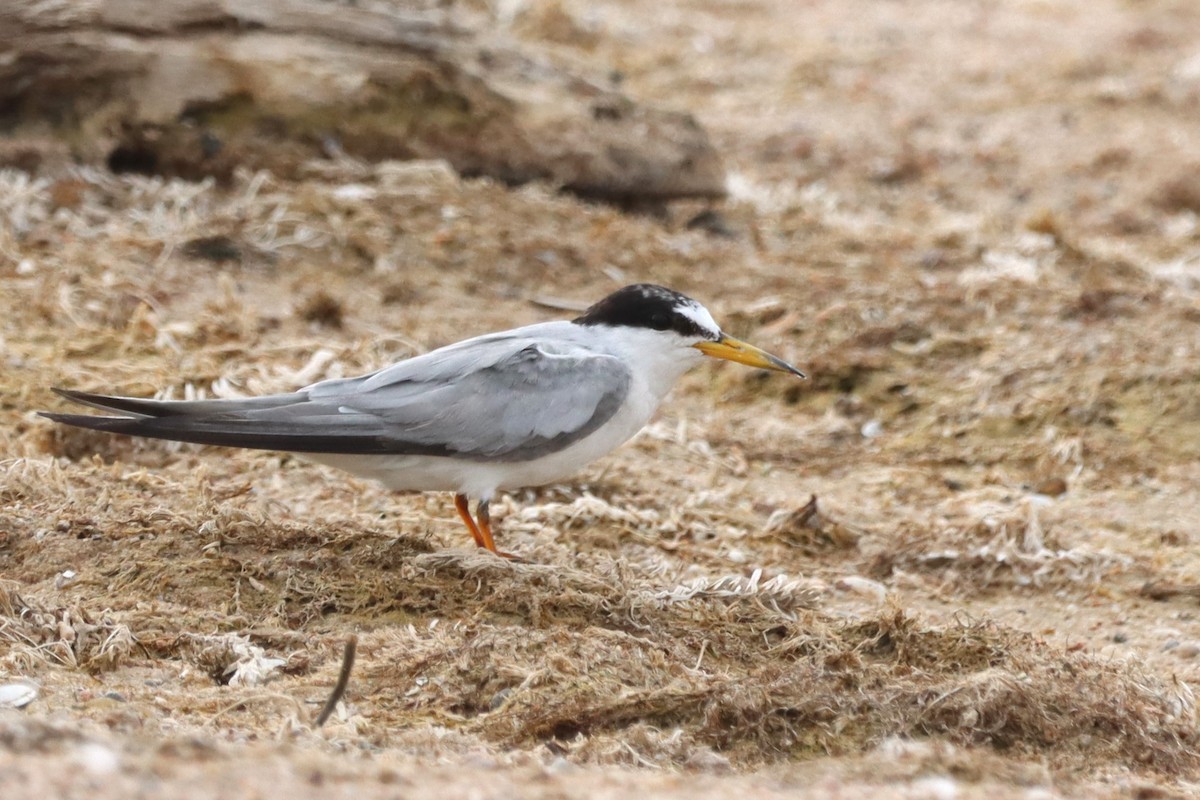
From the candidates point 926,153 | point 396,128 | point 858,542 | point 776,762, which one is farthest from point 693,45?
point 776,762

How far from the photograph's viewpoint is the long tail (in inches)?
160

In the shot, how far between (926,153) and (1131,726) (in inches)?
319

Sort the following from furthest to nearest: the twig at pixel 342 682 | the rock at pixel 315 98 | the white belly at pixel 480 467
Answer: the rock at pixel 315 98 < the white belly at pixel 480 467 < the twig at pixel 342 682

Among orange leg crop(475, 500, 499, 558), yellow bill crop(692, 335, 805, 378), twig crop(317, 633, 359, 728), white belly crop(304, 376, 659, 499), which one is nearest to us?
twig crop(317, 633, 359, 728)

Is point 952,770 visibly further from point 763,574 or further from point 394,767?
point 763,574

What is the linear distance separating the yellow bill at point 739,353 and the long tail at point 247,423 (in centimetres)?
118

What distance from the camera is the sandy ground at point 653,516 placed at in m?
3.34

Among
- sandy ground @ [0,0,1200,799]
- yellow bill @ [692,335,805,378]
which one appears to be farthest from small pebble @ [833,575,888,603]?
yellow bill @ [692,335,805,378]

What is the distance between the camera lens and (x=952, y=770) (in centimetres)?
302

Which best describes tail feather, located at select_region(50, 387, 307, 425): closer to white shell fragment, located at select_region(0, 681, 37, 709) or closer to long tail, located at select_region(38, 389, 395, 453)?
long tail, located at select_region(38, 389, 395, 453)

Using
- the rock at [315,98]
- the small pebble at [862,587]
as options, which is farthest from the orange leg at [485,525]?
the rock at [315,98]

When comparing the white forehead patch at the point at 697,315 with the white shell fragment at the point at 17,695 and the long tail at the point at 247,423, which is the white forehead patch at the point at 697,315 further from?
the white shell fragment at the point at 17,695

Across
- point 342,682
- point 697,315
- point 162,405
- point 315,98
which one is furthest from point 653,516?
point 315,98

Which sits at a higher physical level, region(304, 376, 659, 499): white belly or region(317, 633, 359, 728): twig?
region(317, 633, 359, 728): twig
